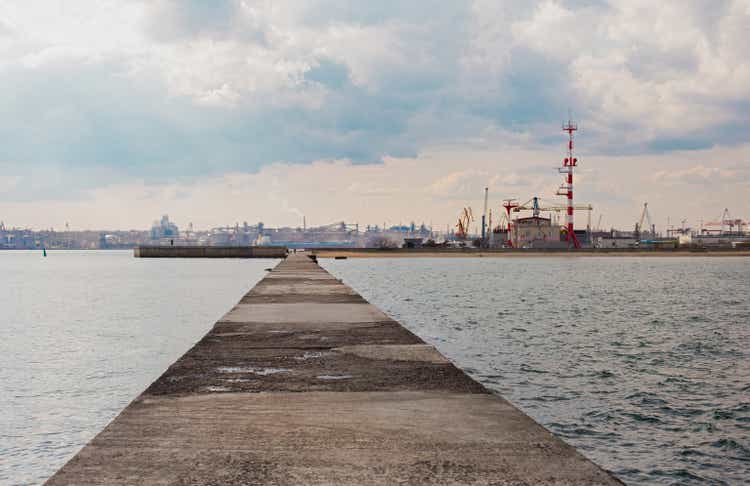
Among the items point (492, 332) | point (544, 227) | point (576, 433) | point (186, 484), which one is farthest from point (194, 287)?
point (544, 227)

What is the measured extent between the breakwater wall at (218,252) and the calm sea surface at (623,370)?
3378 inches

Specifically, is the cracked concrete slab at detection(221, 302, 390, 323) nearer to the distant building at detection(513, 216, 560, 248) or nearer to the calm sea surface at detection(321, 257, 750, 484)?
the calm sea surface at detection(321, 257, 750, 484)

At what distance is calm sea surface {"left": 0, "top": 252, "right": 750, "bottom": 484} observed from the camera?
862 centimetres

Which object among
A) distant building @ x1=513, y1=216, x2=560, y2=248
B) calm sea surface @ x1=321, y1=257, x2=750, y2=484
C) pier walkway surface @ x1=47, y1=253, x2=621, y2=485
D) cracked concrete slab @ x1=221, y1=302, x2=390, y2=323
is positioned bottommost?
calm sea surface @ x1=321, y1=257, x2=750, y2=484

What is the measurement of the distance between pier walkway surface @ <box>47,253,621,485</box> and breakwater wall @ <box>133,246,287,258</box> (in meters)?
103

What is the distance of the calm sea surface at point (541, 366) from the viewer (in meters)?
8.62

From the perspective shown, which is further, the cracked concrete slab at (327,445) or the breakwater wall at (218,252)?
the breakwater wall at (218,252)

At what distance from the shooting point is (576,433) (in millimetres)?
9180

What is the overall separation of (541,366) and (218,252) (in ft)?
356

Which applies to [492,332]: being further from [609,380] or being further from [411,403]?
[411,403]

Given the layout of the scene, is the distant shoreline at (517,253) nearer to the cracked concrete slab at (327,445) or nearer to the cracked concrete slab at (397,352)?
the cracked concrete slab at (397,352)

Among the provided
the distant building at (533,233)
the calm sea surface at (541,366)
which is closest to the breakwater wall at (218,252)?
the distant building at (533,233)

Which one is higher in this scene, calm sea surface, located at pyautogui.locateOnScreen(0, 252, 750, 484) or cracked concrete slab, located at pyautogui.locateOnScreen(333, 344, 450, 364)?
cracked concrete slab, located at pyautogui.locateOnScreen(333, 344, 450, 364)

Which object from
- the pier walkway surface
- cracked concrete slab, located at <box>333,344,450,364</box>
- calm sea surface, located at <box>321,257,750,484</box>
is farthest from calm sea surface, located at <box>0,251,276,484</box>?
calm sea surface, located at <box>321,257,750,484</box>
